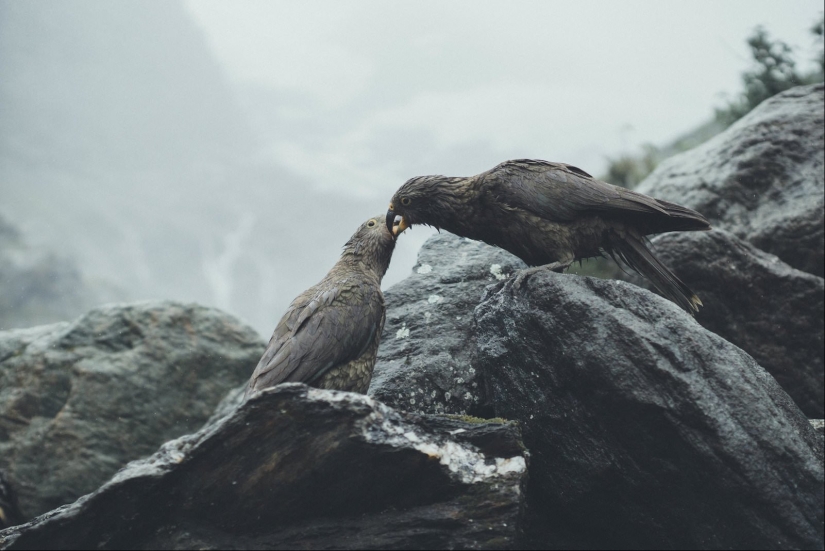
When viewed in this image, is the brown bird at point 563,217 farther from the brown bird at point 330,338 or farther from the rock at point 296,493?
the rock at point 296,493

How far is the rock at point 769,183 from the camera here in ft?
26.8

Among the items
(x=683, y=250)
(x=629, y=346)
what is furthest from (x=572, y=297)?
(x=683, y=250)

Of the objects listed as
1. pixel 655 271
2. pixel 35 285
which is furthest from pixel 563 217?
pixel 35 285

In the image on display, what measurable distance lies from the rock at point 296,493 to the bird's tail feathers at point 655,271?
2.37m

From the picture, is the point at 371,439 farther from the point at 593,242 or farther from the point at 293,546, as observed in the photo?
the point at 593,242

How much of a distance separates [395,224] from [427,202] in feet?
2.09

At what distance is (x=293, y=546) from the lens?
4016 mm

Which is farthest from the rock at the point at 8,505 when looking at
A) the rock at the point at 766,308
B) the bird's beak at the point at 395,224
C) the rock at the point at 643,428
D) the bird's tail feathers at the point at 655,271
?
the rock at the point at 766,308

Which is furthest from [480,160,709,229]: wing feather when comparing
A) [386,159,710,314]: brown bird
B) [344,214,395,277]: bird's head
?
[344,214,395,277]: bird's head

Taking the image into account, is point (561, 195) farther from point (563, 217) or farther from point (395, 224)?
point (395, 224)

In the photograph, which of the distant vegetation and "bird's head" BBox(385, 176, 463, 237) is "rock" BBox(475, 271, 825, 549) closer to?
"bird's head" BBox(385, 176, 463, 237)

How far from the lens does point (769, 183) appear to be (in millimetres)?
8672

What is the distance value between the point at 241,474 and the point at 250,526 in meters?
0.35

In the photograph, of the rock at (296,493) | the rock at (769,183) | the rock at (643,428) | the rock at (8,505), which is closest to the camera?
the rock at (296,493)
